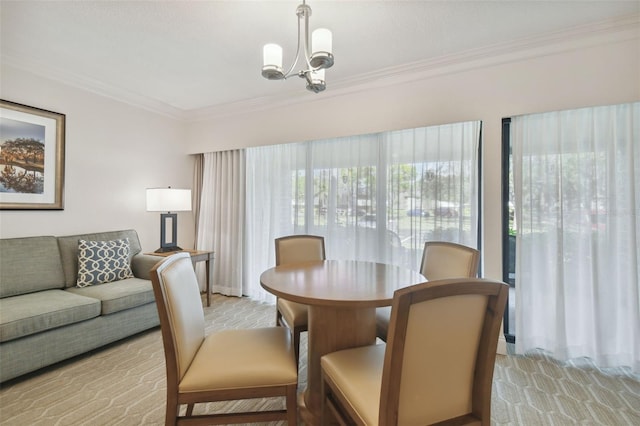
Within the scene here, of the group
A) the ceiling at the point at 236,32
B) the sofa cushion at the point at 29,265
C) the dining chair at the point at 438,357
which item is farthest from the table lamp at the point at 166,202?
the dining chair at the point at 438,357

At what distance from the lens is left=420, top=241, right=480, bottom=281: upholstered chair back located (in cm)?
201

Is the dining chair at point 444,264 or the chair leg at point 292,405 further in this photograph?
the dining chair at point 444,264

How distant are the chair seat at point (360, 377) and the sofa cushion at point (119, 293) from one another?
207cm

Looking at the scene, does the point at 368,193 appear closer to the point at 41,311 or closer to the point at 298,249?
the point at 298,249

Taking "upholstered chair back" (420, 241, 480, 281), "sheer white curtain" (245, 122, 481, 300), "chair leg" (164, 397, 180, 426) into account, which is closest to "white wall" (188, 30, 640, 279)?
"sheer white curtain" (245, 122, 481, 300)

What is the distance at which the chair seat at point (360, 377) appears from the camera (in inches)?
43.3

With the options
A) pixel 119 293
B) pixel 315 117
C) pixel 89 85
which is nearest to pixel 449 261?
pixel 315 117

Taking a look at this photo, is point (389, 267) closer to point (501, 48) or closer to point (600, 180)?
point (600, 180)

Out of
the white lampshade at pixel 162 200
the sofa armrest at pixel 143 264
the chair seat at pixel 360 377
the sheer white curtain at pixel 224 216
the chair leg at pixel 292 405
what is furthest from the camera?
the sheer white curtain at pixel 224 216

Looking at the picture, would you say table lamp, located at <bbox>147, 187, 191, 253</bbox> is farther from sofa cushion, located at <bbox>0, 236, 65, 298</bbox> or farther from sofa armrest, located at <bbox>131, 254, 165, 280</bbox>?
sofa cushion, located at <bbox>0, 236, 65, 298</bbox>

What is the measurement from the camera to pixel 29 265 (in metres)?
2.55

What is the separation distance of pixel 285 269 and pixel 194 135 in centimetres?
312

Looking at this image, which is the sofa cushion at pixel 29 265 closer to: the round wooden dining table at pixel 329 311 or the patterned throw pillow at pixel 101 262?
the patterned throw pillow at pixel 101 262

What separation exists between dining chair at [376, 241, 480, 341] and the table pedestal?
26 centimetres
